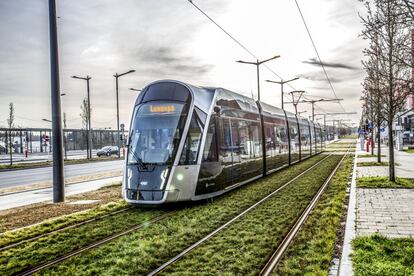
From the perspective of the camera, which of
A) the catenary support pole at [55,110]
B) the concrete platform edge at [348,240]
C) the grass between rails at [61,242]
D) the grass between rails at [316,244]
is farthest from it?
the catenary support pole at [55,110]

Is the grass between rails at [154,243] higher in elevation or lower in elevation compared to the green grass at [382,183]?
lower

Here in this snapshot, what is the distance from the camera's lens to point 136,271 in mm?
5480

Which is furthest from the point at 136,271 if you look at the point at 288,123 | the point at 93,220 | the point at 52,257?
the point at 288,123

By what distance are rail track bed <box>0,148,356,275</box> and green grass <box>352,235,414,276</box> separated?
1.33 meters

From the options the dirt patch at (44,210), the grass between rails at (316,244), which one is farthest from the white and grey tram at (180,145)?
the grass between rails at (316,244)

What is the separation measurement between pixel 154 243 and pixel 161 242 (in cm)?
12

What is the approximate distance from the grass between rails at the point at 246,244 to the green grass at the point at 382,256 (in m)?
1.30

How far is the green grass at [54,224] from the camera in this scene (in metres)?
7.62

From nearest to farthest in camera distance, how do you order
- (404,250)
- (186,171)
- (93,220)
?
(404,250) < (93,220) < (186,171)

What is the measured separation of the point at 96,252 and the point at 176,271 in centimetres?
163

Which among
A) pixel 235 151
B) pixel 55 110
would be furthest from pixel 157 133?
pixel 55 110

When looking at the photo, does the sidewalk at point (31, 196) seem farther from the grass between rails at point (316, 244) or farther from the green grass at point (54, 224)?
the grass between rails at point (316, 244)

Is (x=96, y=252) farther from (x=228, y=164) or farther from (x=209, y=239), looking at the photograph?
(x=228, y=164)

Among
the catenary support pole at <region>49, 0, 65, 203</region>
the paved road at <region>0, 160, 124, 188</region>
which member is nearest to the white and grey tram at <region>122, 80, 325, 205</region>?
the catenary support pole at <region>49, 0, 65, 203</region>
